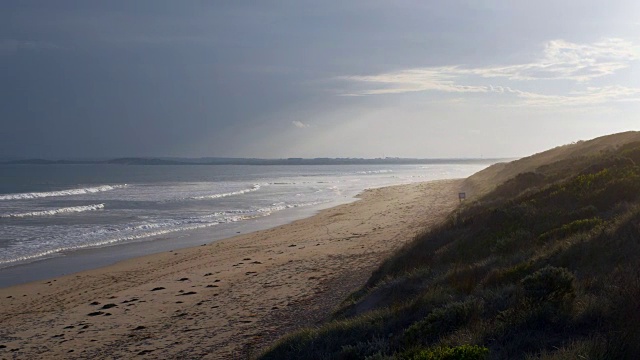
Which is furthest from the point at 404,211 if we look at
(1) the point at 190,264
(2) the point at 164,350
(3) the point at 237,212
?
(2) the point at 164,350

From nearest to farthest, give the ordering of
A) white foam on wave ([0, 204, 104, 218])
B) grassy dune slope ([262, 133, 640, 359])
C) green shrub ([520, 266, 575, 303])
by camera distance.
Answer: grassy dune slope ([262, 133, 640, 359]) → green shrub ([520, 266, 575, 303]) → white foam on wave ([0, 204, 104, 218])

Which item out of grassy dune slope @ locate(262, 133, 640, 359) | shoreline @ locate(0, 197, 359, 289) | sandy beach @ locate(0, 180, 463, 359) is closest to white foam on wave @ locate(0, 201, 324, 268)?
shoreline @ locate(0, 197, 359, 289)

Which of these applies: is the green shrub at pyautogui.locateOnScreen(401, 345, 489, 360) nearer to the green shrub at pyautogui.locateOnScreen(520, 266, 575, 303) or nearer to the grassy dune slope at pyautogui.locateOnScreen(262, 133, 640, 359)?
the grassy dune slope at pyautogui.locateOnScreen(262, 133, 640, 359)

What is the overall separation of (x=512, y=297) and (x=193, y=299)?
26.7ft

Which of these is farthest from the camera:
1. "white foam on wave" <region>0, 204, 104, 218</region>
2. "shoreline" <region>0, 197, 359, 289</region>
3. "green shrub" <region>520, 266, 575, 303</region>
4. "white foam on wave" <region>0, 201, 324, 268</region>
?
"white foam on wave" <region>0, 204, 104, 218</region>

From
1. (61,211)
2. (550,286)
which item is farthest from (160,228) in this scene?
(550,286)

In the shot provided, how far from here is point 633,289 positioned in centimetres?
550

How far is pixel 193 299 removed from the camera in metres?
12.8

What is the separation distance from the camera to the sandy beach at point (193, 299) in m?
→ 9.78

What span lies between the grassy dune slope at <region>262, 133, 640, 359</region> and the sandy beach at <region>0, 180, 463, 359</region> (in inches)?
71.8

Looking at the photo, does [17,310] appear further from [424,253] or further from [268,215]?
[268,215]

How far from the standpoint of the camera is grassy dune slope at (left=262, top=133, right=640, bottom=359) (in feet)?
16.9

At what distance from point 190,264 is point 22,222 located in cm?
1703

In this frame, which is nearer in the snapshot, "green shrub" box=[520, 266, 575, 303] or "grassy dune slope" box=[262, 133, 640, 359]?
"grassy dune slope" box=[262, 133, 640, 359]
